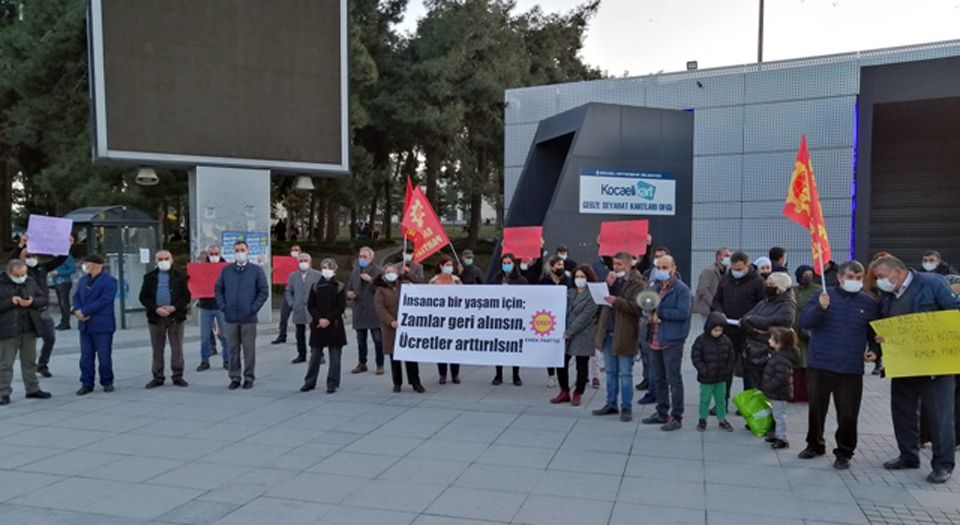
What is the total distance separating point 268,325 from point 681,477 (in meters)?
12.8

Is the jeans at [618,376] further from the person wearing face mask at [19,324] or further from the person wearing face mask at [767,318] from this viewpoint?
the person wearing face mask at [19,324]

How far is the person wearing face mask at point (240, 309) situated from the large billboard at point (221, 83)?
21.5 ft

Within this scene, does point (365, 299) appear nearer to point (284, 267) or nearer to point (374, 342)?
point (374, 342)

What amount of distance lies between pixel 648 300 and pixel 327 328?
4.28 meters

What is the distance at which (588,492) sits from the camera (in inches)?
207

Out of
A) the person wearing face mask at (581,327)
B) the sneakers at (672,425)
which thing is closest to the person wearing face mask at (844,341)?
the sneakers at (672,425)

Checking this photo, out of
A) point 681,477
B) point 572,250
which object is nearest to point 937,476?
point 681,477

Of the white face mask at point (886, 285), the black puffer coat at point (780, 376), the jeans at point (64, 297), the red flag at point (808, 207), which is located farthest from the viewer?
the jeans at point (64, 297)

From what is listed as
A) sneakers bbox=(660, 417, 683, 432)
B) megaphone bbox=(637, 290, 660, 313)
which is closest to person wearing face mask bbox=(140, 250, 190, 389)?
megaphone bbox=(637, 290, 660, 313)

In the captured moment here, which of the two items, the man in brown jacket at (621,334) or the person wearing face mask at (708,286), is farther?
the person wearing face mask at (708,286)

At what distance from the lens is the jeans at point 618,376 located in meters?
7.41

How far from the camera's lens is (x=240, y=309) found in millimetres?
9305

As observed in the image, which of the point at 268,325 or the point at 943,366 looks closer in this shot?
the point at 943,366

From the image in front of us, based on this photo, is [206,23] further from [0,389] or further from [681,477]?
[681,477]
